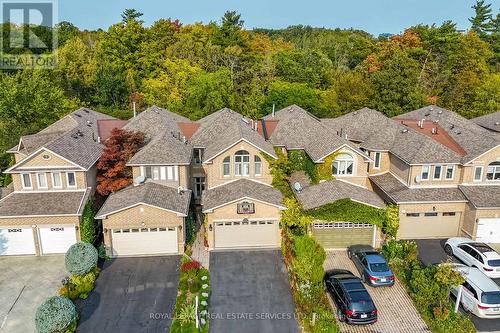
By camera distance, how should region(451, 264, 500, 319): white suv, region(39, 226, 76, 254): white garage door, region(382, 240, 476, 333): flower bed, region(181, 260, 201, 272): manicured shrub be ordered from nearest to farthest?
region(382, 240, 476, 333): flower bed, region(451, 264, 500, 319): white suv, region(181, 260, 201, 272): manicured shrub, region(39, 226, 76, 254): white garage door

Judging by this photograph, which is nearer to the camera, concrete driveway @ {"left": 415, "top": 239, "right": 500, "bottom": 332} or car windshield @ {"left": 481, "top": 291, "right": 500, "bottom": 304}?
car windshield @ {"left": 481, "top": 291, "right": 500, "bottom": 304}

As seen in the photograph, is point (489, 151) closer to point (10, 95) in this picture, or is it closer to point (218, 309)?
point (218, 309)

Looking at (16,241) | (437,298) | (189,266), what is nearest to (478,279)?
(437,298)

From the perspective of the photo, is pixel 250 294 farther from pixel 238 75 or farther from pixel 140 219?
pixel 238 75

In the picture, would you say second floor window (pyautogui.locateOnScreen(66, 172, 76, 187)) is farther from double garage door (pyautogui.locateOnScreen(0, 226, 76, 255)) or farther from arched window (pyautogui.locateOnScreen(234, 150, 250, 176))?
arched window (pyautogui.locateOnScreen(234, 150, 250, 176))

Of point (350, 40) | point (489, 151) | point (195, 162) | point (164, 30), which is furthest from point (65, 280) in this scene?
point (350, 40)

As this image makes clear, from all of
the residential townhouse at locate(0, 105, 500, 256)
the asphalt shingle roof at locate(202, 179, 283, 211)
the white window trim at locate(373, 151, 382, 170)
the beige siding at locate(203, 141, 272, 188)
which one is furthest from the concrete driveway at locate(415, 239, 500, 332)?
the beige siding at locate(203, 141, 272, 188)
